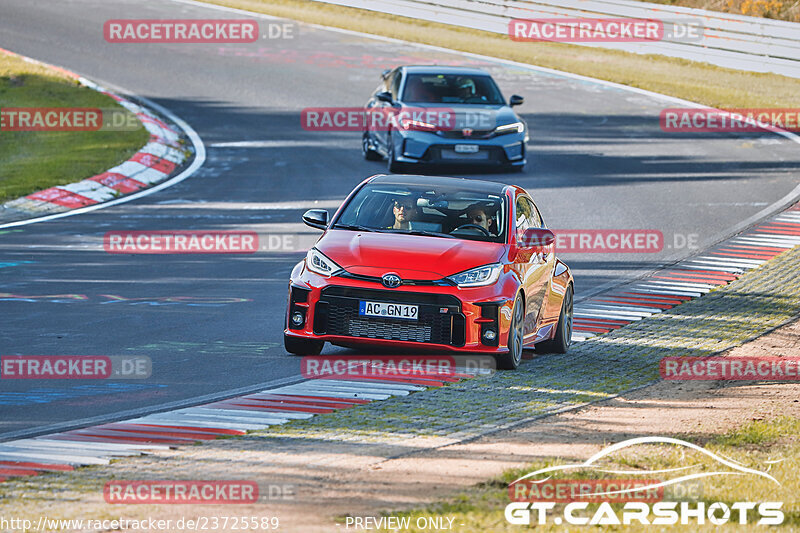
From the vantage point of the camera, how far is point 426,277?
37.1 feet

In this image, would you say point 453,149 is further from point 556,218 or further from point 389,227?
point 389,227

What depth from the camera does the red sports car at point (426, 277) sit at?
37.0ft

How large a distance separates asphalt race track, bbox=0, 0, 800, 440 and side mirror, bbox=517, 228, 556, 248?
227cm

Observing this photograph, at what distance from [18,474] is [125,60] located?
3005 centimetres

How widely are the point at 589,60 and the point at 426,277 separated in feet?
99.0

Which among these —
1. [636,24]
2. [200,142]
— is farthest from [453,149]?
[636,24]

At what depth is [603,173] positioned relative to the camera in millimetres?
24703

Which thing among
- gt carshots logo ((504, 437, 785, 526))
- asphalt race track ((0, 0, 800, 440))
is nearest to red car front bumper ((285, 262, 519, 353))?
asphalt race track ((0, 0, 800, 440))

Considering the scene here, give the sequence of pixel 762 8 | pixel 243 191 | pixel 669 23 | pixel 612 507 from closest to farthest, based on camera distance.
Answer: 1. pixel 612 507
2. pixel 243 191
3. pixel 669 23
4. pixel 762 8

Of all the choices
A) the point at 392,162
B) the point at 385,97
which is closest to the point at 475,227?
the point at 392,162

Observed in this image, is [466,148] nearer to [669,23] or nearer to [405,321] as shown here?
[405,321]

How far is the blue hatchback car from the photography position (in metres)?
23.2

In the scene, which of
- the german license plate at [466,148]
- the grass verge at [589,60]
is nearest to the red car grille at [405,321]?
the german license plate at [466,148]

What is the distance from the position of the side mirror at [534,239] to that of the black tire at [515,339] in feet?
2.06
